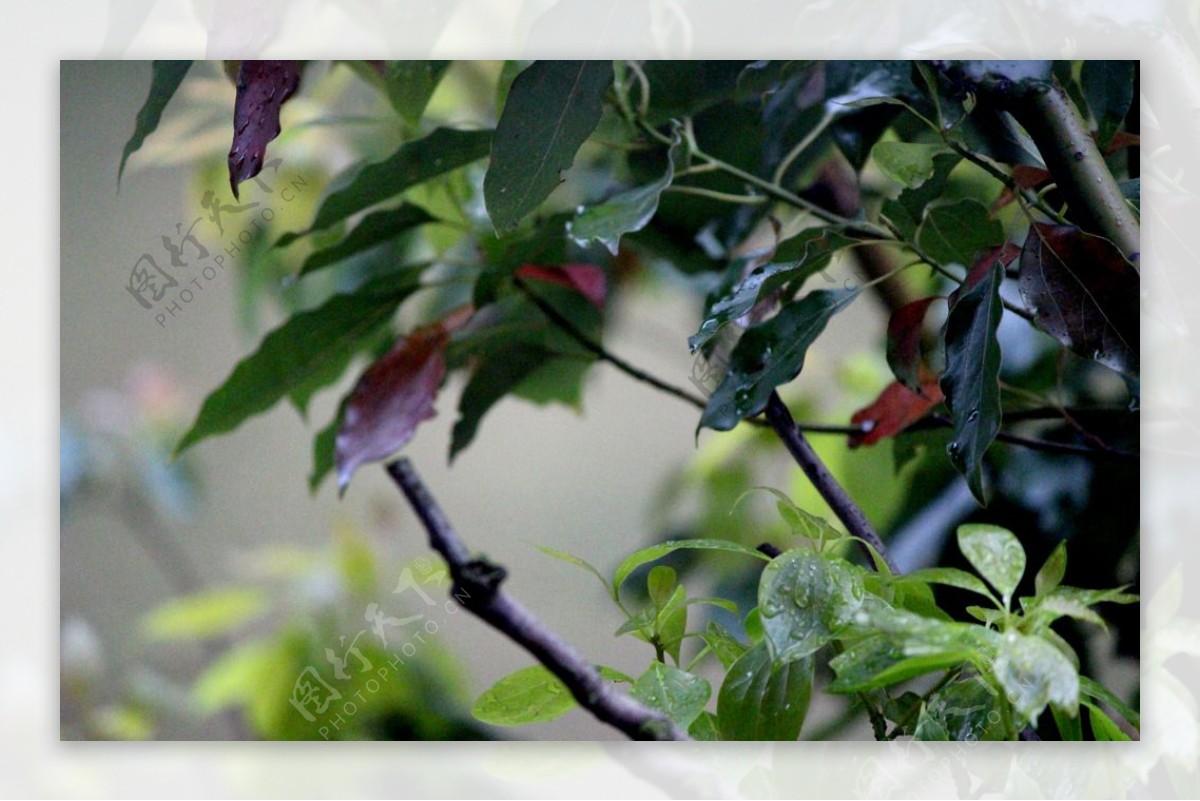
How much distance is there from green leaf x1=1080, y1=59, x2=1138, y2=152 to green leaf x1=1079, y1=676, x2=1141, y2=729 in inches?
14.2

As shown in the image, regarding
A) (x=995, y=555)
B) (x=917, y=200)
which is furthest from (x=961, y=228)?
(x=995, y=555)

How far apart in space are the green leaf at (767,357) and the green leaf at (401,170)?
0.26m

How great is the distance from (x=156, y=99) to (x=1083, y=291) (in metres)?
0.64

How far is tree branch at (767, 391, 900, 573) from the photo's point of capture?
712 mm

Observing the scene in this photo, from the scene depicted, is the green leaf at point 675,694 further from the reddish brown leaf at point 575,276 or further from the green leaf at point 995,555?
the reddish brown leaf at point 575,276

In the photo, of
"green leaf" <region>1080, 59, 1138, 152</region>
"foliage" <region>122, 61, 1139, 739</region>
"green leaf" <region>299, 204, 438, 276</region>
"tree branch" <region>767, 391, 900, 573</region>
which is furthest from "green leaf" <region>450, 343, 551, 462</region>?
"green leaf" <region>1080, 59, 1138, 152</region>

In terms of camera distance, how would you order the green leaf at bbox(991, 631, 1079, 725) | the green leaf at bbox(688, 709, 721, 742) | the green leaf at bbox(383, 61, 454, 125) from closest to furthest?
the green leaf at bbox(991, 631, 1079, 725) → the green leaf at bbox(688, 709, 721, 742) → the green leaf at bbox(383, 61, 454, 125)

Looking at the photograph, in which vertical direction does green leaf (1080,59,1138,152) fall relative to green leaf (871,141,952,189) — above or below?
below

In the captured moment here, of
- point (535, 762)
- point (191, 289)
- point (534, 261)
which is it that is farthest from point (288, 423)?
point (535, 762)

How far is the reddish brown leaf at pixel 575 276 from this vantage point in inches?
36.3

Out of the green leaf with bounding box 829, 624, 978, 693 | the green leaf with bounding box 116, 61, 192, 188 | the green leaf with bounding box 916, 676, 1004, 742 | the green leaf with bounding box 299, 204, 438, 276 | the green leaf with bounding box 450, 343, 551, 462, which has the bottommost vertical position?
the green leaf with bounding box 916, 676, 1004, 742

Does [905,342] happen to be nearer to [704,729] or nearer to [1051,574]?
[1051,574]

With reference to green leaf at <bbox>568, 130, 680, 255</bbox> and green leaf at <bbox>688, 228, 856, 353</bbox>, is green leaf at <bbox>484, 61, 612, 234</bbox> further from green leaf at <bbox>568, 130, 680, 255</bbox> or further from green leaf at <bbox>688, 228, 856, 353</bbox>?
green leaf at <bbox>688, 228, 856, 353</bbox>

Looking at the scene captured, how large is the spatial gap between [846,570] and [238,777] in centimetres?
49
